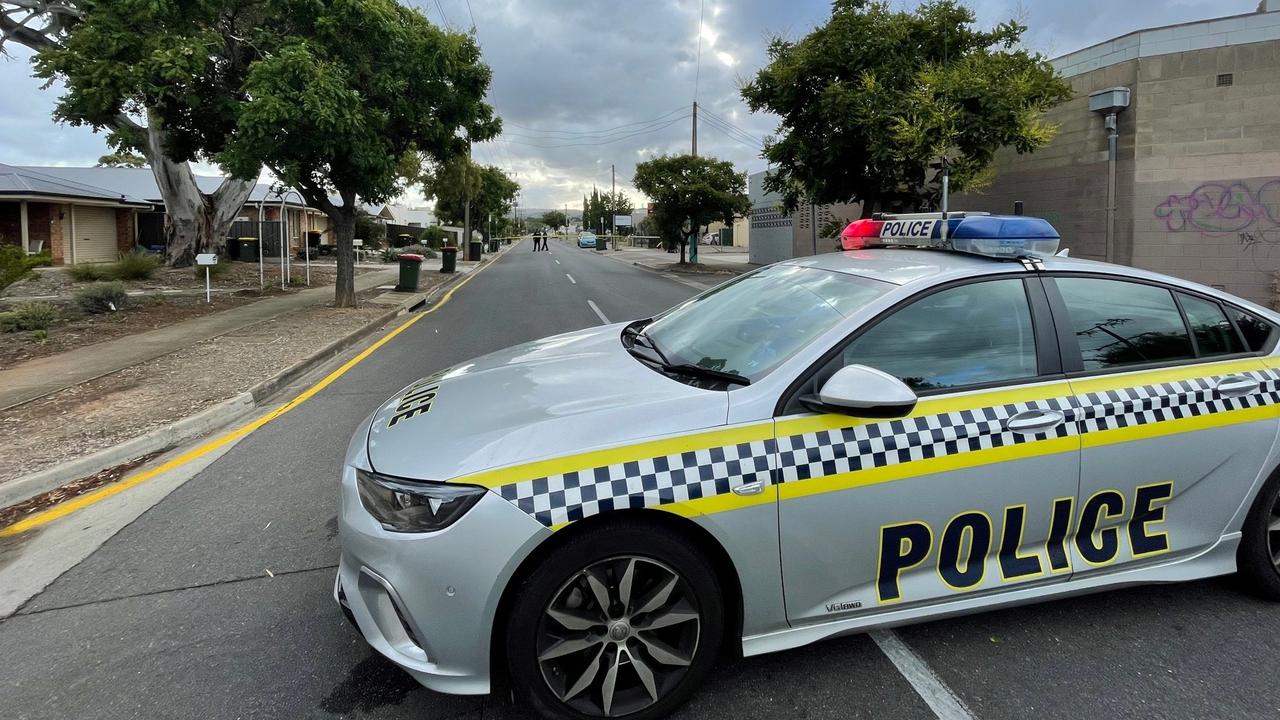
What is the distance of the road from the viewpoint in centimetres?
260

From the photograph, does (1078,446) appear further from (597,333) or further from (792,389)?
(597,333)

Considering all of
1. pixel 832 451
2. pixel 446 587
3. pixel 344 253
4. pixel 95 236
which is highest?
pixel 95 236

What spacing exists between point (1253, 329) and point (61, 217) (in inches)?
1275

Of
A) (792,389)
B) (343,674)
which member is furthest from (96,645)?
(792,389)

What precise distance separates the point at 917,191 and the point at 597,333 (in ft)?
49.8

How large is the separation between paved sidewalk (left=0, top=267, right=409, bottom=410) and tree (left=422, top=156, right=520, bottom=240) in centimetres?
1407

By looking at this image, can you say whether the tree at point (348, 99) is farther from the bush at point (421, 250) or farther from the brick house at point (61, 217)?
the bush at point (421, 250)

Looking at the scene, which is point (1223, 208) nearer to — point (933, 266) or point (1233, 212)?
point (1233, 212)

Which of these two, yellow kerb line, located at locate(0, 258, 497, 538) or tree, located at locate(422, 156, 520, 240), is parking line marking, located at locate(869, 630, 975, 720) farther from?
tree, located at locate(422, 156, 520, 240)

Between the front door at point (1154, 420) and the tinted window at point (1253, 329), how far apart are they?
0.06 meters

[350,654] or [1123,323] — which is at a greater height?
[1123,323]

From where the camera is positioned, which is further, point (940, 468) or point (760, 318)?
point (760, 318)

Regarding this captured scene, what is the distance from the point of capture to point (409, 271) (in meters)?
19.2

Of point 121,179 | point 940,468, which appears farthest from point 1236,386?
point 121,179
